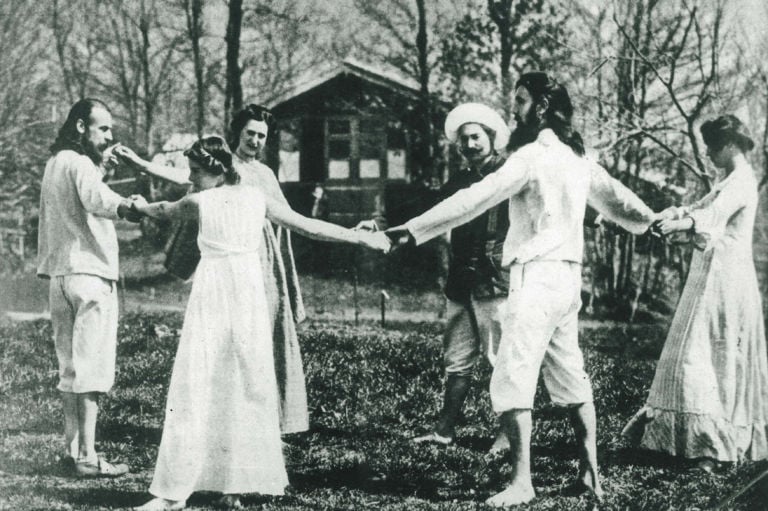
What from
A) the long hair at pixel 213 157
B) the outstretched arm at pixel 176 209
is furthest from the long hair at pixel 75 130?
the long hair at pixel 213 157

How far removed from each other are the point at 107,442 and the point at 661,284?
489 centimetres

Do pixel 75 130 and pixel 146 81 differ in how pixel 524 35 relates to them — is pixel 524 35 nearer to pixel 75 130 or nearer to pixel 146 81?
pixel 146 81

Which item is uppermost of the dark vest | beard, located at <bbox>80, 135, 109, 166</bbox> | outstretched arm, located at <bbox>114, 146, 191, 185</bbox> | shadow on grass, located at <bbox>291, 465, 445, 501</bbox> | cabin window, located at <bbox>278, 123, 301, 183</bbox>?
cabin window, located at <bbox>278, 123, 301, 183</bbox>

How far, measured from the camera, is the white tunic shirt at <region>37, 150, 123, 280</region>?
396cm

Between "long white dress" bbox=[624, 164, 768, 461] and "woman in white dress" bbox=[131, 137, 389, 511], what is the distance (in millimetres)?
1905

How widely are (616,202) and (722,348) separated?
1209mm

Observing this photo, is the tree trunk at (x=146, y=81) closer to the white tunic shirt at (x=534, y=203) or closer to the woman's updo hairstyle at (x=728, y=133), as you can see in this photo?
the white tunic shirt at (x=534, y=203)

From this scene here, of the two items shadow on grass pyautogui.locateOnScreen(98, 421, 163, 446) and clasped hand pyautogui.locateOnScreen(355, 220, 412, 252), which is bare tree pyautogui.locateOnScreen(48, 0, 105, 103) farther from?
clasped hand pyautogui.locateOnScreen(355, 220, 412, 252)

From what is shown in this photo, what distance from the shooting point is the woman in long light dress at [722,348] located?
4148mm

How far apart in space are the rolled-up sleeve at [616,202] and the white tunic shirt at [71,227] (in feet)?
7.96

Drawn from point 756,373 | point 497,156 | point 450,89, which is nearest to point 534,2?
point 450,89

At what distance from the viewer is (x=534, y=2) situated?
210 inches

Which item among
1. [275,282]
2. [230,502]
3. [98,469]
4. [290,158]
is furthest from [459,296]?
[290,158]

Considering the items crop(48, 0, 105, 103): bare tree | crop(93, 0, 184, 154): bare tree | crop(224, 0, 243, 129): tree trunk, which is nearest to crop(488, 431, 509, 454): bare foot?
crop(224, 0, 243, 129): tree trunk
